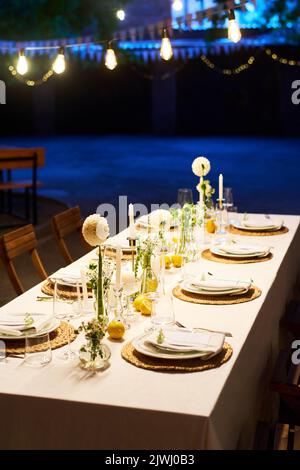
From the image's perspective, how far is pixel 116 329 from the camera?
261 centimetres

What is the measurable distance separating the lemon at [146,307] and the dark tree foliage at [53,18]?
1316cm

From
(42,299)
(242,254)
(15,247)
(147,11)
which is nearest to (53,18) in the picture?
(147,11)

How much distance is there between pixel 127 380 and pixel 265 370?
3.45ft

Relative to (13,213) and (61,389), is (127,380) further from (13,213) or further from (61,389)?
(13,213)

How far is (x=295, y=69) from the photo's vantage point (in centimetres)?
2034

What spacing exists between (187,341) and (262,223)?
2.17 m

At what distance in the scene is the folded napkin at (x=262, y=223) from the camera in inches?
175

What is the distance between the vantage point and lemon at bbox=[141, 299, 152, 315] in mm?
2854

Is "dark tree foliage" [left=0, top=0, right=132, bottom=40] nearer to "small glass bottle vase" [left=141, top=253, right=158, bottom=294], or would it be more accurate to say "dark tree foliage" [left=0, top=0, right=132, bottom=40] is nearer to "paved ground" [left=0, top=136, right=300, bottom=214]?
"paved ground" [left=0, top=136, right=300, bottom=214]

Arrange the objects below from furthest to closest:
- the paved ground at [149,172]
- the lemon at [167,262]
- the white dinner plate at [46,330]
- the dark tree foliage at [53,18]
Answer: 1. the dark tree foliage at [53,18]
2. the paved ground at [149,172]
3. the lemon at [167,262]
4. the white dinner plate at [46,330]

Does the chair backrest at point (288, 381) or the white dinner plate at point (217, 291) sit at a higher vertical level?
the white dinner plate at point (217, 291)

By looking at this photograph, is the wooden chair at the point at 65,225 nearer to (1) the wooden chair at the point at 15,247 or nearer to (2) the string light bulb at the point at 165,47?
(1) the wooden chair at the point at 15,247

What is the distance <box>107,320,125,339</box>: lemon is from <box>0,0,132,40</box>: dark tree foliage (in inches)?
527

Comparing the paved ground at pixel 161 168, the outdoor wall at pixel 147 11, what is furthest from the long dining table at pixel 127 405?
the outdoor wall at pixel 147 11
